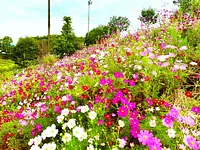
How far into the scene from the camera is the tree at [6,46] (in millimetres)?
30781

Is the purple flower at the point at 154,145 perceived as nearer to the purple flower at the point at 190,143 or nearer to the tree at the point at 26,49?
the purple flower at the point at 190,143

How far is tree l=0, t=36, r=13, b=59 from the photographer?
30.8 metres

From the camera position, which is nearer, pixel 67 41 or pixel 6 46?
pixel 67 41

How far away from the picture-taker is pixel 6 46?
30.9 meters

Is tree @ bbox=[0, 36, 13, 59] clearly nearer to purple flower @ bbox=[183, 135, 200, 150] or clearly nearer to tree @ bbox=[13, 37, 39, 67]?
tree @ bbox=[13, 37, 39, 67]

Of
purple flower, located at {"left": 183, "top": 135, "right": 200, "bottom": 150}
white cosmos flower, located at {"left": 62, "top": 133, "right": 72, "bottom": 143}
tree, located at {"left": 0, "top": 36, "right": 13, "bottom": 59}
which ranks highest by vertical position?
tree, located at {"left": 0, "top": 36, "right": 13, "bottom": 59}

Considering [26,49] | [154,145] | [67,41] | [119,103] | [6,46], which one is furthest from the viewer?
[6,46]

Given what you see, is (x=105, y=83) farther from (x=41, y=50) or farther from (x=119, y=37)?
(x=41, y=50)

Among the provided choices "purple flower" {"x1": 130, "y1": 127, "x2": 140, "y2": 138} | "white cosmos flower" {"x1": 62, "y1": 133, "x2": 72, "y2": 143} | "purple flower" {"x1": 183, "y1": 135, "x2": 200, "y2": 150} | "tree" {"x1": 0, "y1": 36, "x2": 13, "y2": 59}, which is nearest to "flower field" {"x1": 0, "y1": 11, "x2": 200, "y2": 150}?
"purple flower" {"x1": 130, "y1": 127, "x2": 140, "y2": 138}

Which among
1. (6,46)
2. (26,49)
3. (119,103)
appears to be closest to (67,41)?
(26,49)

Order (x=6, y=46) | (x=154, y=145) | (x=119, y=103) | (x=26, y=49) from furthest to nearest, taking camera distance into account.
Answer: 1. (x=6, y=46)
2. (x=26, y=49)
3. (x=119, y=103)
4. (x=154, y=145)

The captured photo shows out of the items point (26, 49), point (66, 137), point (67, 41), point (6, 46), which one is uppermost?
point (67, 41)

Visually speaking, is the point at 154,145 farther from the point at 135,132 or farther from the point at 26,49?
the point at 26,49

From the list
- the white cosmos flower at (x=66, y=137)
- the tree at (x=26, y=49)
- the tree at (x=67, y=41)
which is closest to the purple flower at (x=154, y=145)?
the white cosmos flower at (x=66, y=137)
